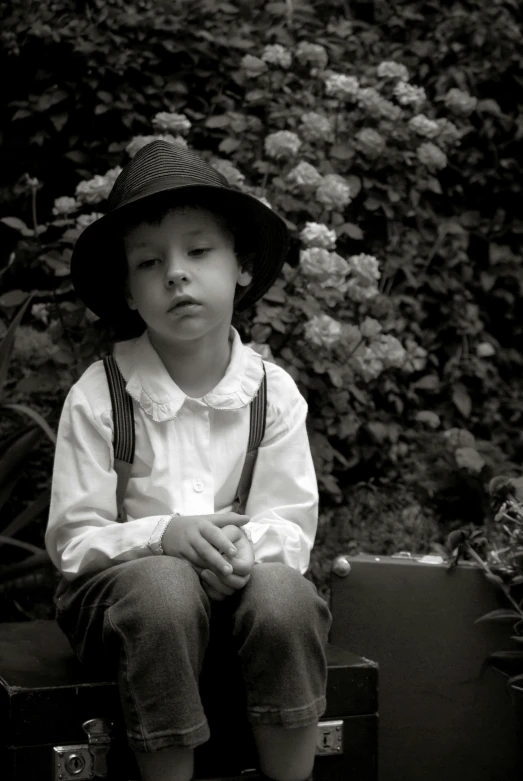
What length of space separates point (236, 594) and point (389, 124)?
6.97 ft

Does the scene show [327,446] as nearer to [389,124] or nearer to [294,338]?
[294,338]

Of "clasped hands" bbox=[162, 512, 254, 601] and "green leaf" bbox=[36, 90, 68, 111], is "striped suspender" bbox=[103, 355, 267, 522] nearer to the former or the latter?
"clasped hands" bbox=[162, 512, 254, 601]

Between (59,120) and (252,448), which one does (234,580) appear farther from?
(59,120)

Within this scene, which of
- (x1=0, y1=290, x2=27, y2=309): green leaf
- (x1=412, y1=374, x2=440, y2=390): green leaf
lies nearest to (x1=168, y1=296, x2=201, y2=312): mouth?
(x1=0, y1=290, x2=27, y2=309): green leaf

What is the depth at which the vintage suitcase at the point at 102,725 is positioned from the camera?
1612 millimetres

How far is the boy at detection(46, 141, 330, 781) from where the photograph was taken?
5.10 ft

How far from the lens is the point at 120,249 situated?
199 cm

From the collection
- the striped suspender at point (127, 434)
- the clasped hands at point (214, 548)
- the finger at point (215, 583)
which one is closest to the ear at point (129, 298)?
the striped suspender at point (127, 434)

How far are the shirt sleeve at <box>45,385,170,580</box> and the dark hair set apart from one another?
317 millimetres

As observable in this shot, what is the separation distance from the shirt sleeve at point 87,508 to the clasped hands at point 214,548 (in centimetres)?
5

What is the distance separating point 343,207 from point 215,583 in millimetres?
1814

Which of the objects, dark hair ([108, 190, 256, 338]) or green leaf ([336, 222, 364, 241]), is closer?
dark hair ([108, 190, 256, 338])

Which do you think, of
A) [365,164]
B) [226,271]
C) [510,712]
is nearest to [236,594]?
[226,271]

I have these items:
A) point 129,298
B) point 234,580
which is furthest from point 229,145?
point 234,580
